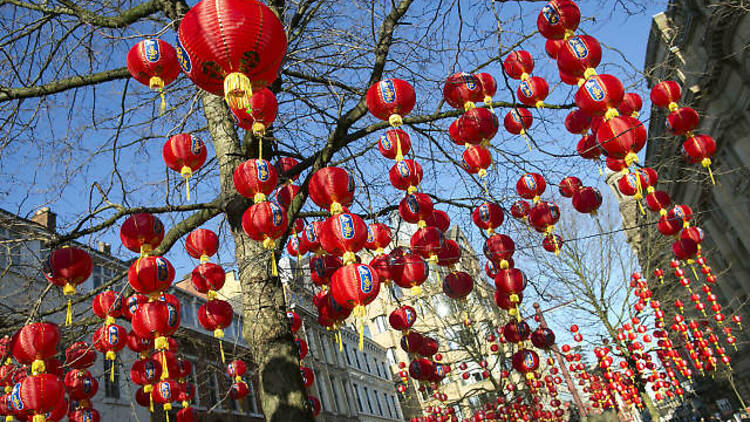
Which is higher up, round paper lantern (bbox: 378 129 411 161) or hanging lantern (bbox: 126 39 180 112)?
hanging lantern (bbox: 126 39 180 112)

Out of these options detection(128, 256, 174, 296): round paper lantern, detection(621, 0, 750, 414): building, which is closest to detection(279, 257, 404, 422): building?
detection(621, 0, 750, 414): building

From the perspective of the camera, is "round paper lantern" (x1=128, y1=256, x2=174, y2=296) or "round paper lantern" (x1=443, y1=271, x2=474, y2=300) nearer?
"round paper lantern" (x1=128, y1=256, x2=174, y2=296)

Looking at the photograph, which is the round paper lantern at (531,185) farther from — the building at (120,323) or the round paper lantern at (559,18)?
the building at (120,323)

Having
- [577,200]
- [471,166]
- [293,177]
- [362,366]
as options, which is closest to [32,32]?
[293,177]

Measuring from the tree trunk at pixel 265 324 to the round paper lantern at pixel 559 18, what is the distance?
3.61 meters

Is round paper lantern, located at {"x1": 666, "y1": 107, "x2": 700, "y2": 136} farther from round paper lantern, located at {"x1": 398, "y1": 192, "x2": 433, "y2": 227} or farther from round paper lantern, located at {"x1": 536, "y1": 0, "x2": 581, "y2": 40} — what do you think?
round paper lantern, located at {"x1": 398, "y1": 192, "x2": 433, "y2": 227}

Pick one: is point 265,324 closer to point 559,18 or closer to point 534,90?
point 534,90

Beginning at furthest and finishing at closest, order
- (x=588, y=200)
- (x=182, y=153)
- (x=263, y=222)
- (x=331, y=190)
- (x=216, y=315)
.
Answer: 1. (x=588, y=200)
2. (x=216, y=315)
3. (x=182, y=153)
4. (x=263, y=222)
5. (x=331, y=190)

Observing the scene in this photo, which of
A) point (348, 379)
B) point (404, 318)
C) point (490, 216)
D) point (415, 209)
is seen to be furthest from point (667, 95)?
point (348, 379)

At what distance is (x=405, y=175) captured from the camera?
196 inches

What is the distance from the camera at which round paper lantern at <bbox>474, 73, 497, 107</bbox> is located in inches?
206

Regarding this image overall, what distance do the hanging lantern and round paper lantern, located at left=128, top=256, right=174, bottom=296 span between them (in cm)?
176

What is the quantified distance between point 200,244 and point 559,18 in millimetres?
4545

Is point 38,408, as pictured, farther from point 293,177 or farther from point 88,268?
point 293,177
